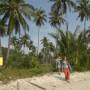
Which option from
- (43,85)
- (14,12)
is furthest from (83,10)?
(43,85)

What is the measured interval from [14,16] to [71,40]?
13.8 meters

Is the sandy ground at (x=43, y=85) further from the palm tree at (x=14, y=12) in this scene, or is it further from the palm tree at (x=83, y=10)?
the palm tree at (x=83, y=10)

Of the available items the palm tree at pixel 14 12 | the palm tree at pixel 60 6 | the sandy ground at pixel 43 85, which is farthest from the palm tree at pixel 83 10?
the sandy ground at pixel 43 85

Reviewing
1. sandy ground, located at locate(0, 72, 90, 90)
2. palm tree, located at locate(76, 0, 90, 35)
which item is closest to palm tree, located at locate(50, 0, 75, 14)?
palm tree, located at locate(76, 0, 90, 35)

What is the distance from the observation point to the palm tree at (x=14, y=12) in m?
40.0

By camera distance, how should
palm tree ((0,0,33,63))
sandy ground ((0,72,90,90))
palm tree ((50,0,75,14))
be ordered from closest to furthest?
sandy ground ((0,72,90,90))
palm tree ((0,0,33,63))
palm tree ((50,0,75,14))

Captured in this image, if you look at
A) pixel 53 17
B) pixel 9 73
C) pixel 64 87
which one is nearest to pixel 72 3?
pixel 53 17

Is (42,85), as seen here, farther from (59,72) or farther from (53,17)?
(53,17)

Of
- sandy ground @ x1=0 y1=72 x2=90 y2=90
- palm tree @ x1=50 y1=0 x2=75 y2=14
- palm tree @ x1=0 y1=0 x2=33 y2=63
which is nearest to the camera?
sandy ground @ x1=0 y1=72 x2=90 y2=90

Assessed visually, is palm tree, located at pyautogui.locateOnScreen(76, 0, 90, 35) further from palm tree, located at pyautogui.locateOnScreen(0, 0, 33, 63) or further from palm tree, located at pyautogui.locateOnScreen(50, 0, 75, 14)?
palm tree, located at pyautogui.locateOnScreen(0, 0, 33, 63)

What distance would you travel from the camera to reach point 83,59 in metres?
29.8

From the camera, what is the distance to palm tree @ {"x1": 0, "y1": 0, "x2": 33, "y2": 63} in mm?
40000

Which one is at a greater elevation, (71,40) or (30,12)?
(30,12)

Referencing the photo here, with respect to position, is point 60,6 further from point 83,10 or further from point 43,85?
point 43,85
